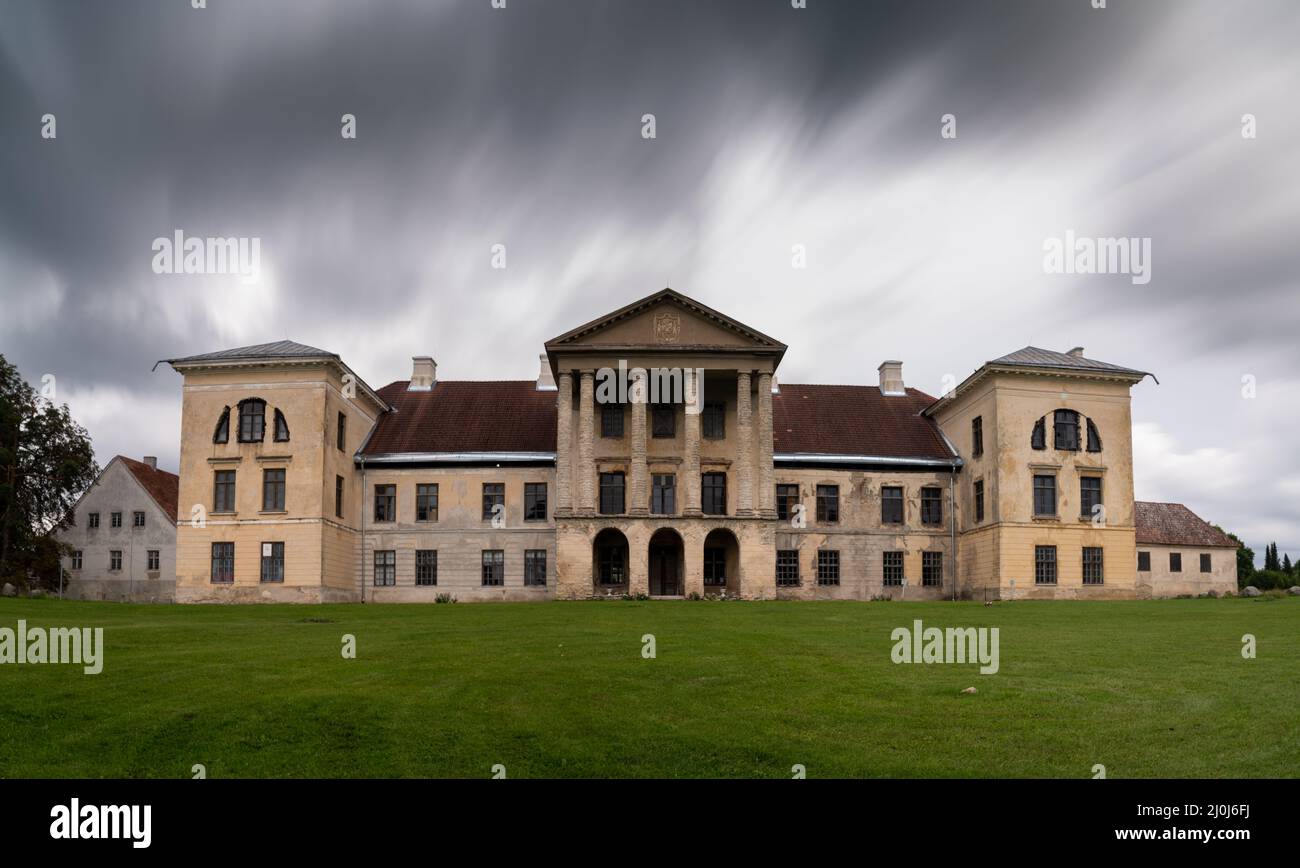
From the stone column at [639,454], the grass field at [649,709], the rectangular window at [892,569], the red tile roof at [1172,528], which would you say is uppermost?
the stone column at [639,454]

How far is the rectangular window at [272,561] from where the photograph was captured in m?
44.0

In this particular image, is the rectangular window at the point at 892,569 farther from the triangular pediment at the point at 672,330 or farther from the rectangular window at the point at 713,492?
the triangular pediment at the point at 672,330

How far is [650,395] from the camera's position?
46750 millimetres

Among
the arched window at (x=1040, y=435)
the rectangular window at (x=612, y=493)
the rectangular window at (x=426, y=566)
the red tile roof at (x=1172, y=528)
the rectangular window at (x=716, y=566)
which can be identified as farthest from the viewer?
the red tile roof at (x=1172, y=528)

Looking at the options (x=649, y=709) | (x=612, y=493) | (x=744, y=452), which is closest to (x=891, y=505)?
(x=744, y=452)

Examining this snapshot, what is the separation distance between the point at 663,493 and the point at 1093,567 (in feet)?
65.8

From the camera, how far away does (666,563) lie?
48.3m

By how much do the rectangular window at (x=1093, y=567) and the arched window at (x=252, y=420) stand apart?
Result: 1495 inches

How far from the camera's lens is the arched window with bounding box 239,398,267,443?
147 ft

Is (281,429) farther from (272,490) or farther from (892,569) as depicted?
(892,569)

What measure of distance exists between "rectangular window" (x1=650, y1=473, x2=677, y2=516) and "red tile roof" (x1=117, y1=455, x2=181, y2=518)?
34.8m

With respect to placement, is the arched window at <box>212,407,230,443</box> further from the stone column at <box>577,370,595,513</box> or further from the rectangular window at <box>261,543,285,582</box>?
the stone column at <box>577,370,595,513</box>

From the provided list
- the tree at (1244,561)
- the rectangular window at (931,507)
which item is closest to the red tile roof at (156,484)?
the rectangular window at (931,507)
